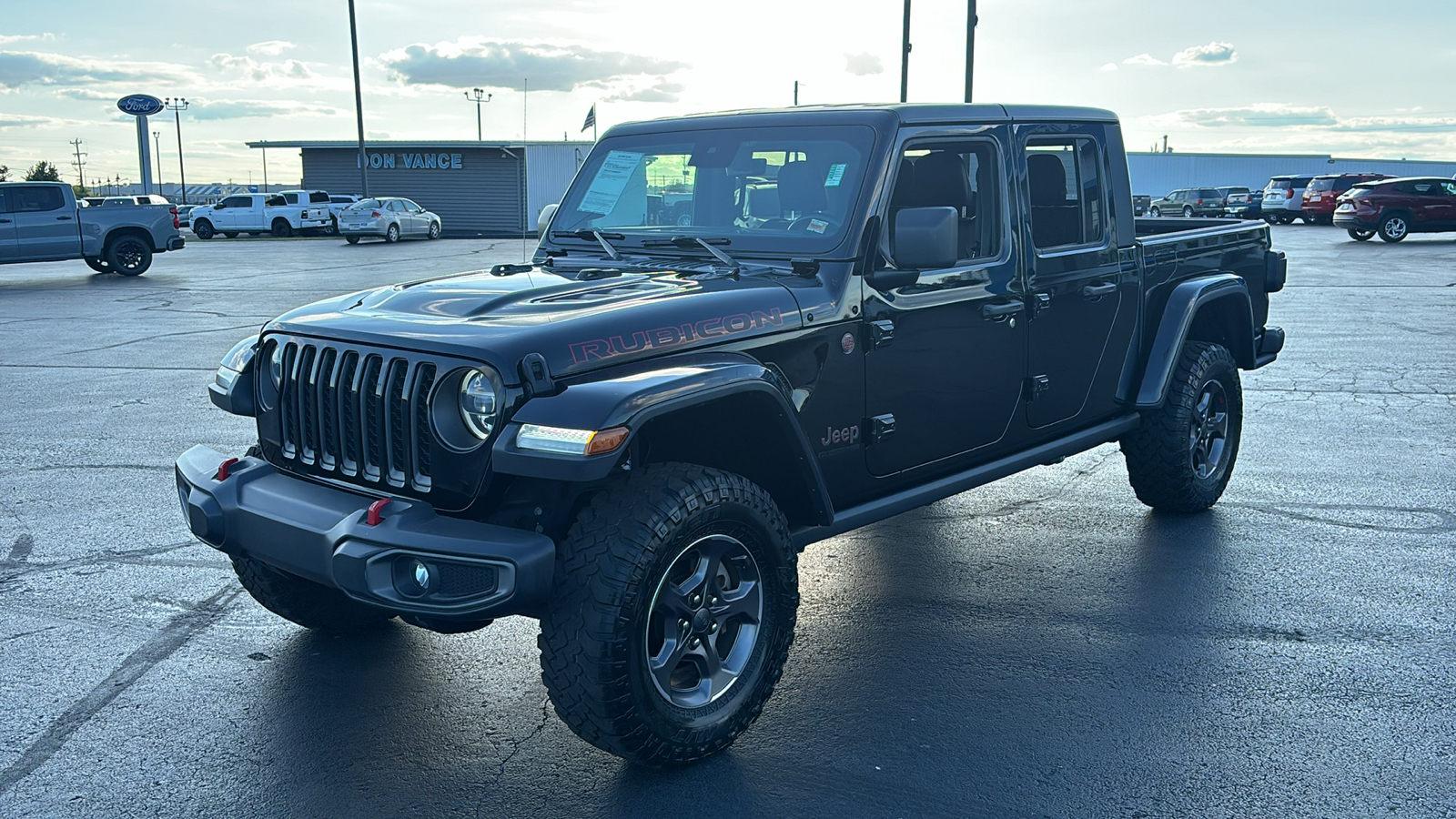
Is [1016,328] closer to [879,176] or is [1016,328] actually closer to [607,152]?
[879,176]

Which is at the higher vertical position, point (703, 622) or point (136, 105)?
point (136, 105)

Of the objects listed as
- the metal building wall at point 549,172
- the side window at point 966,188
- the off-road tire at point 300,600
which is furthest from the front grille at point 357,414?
the metal building wall at point 549,172

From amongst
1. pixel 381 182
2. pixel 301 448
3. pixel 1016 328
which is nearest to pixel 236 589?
pixel 301 448

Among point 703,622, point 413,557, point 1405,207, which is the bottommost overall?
point 703,622

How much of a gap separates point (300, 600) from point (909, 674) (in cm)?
223

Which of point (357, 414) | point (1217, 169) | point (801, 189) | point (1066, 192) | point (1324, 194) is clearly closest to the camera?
point (357, 414)

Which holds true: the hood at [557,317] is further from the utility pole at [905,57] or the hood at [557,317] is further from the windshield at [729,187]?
the utility pole at [905,57]

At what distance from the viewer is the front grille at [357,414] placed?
344cm

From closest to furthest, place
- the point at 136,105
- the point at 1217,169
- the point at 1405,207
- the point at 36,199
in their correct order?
the point at 36,199, the point at 1405,207, the point at 136,105, the point at 1217,169

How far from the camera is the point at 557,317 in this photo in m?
3.58

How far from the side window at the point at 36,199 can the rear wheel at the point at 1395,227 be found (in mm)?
29682

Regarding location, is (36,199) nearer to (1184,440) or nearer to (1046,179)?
(1046,179)

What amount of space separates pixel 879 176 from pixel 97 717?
3.17 m

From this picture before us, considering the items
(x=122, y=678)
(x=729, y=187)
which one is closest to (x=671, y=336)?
(x=729, y=187)
